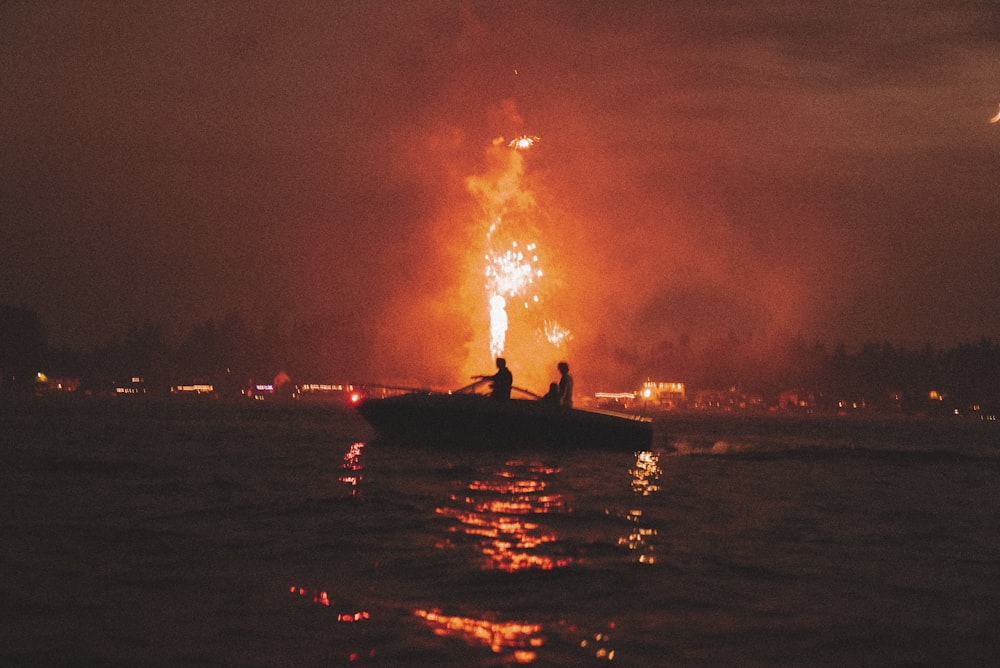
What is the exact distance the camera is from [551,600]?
282 inches

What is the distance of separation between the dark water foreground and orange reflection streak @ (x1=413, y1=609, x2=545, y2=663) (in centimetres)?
2

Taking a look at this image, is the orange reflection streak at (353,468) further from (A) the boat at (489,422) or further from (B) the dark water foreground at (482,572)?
(A) the boat at (489,422)

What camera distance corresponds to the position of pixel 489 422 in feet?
72.9

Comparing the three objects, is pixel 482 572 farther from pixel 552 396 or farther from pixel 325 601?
pixel 552 396

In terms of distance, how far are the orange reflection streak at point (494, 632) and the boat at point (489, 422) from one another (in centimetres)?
1556

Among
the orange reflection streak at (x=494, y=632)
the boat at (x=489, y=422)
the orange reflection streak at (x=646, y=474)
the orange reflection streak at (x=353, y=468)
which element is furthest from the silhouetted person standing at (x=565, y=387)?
the orange reflection streak at (x=494, y=632)

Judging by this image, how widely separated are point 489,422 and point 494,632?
52.5 feet

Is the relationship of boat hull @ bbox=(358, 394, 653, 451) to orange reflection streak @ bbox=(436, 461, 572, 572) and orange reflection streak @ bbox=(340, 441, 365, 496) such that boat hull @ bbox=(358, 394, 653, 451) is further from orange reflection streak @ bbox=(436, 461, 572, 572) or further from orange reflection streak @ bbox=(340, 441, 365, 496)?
orange reflection streak @ bbox=(436, 461, 572, 572)

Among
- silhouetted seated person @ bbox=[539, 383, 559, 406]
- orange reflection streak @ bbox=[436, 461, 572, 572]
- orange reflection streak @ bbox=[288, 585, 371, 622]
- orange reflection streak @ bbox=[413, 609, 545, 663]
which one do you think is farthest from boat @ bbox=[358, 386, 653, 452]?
orange reflection streak @ bbox=[413, 609, 545, 663]

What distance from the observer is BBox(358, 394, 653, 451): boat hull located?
73.0 ft

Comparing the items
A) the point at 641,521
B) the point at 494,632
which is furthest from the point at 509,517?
the point at 494,632

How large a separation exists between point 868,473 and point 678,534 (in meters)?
12.7

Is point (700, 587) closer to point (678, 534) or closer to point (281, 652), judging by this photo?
point (678, 534)

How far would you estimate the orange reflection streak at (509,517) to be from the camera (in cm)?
869
